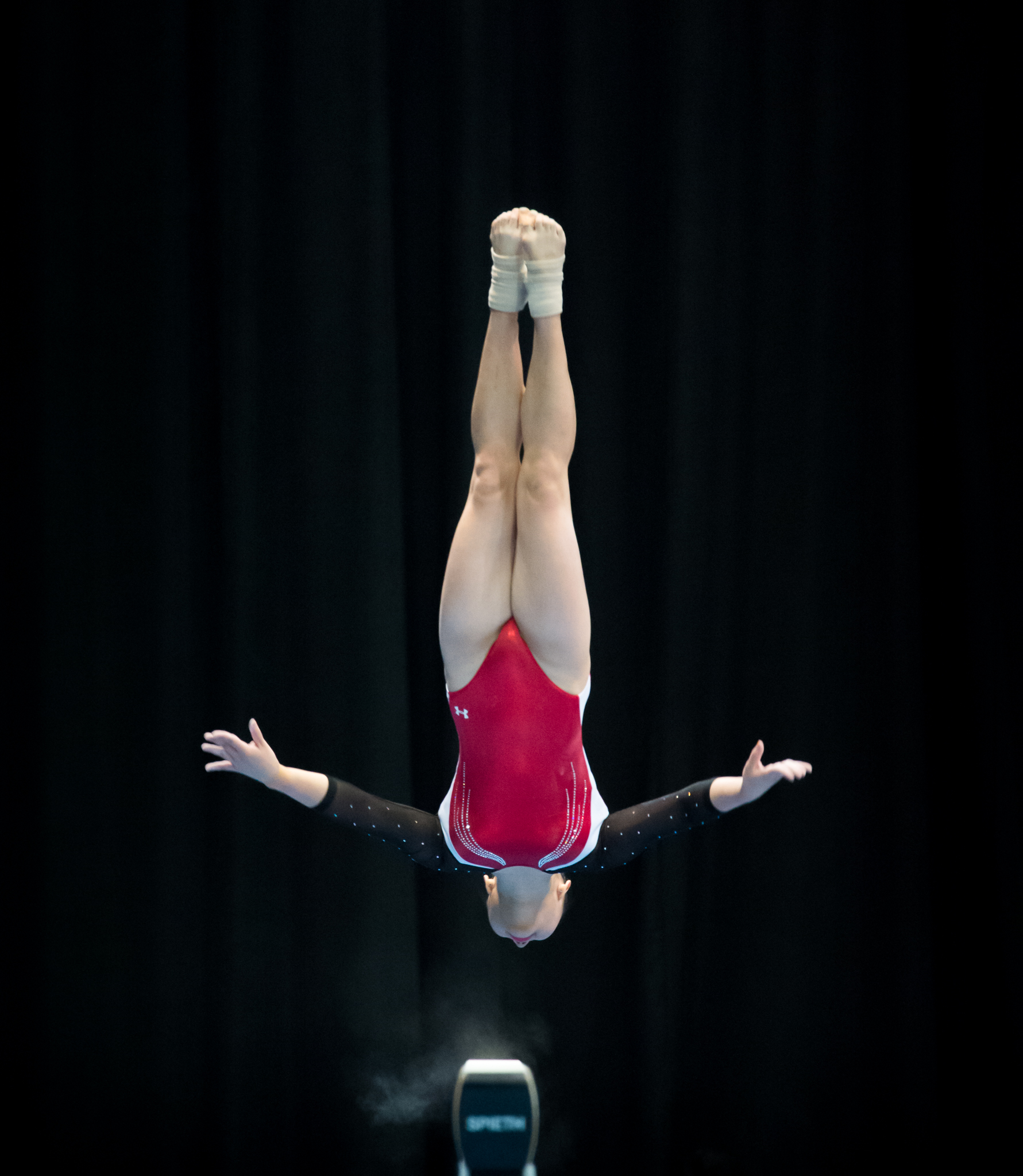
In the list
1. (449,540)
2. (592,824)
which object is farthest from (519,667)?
(449,540)

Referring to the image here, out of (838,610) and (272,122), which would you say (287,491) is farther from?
(838,610)

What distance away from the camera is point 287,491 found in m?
3.79

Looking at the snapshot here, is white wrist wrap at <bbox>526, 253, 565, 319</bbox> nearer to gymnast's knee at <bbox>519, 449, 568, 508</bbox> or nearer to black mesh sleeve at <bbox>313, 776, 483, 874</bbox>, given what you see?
gymnast's knee at <bbox>519, 449, 568, 508</bbox>

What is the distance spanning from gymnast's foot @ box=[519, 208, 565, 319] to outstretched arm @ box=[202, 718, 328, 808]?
3.67 ft

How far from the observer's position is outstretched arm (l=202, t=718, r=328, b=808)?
254 cm

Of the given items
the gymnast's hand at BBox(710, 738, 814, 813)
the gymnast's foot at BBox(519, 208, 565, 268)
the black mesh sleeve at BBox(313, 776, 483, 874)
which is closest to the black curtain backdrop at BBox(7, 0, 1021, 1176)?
the black mesh sleeve at BBox(313, 776, 483, 874)

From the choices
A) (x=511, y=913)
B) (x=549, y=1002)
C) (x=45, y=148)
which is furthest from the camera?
(x=549, y=1002)

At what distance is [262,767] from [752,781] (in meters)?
1.03

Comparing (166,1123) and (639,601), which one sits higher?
(639,601)

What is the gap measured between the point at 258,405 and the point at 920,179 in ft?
7.54

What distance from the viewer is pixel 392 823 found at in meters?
2.79

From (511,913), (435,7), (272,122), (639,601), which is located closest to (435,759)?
(639,601)

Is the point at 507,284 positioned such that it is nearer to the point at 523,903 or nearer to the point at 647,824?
the point at 647,824

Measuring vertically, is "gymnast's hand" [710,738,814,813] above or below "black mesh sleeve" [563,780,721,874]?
above
